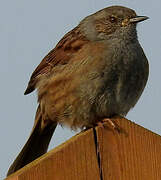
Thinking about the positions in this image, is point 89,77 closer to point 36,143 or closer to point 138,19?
point 138,19

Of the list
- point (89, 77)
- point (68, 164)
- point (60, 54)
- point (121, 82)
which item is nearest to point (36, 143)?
point (60, 54)

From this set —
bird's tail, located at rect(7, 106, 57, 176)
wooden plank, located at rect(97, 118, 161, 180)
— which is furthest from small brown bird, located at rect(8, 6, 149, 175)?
wooden plank, located at rect(97, 118, 161, 180)

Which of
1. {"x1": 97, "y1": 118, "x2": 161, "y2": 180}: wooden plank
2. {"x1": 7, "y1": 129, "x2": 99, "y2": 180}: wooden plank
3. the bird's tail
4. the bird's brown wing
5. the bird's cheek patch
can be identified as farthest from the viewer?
the bird's cheek patch

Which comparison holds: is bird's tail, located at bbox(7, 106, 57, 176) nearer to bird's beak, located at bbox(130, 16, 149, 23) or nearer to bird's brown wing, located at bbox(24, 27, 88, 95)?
bird's brown wing, located at bbox(24, 27, 88, 95)

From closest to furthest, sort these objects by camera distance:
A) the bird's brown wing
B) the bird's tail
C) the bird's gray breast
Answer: the bird's gray breast, the bird's tail, the bird's brown wing

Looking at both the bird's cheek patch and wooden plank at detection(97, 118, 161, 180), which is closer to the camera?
wooden plank at detection(97, 118, 161, 180)

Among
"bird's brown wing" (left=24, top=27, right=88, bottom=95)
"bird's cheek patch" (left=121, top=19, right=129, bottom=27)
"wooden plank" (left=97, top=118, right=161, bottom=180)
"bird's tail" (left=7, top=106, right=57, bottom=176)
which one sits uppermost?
"bird's cheek patch" (left=121, top=19, right=129, bottom=27)

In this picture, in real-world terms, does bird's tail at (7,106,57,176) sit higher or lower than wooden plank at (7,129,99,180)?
lower
